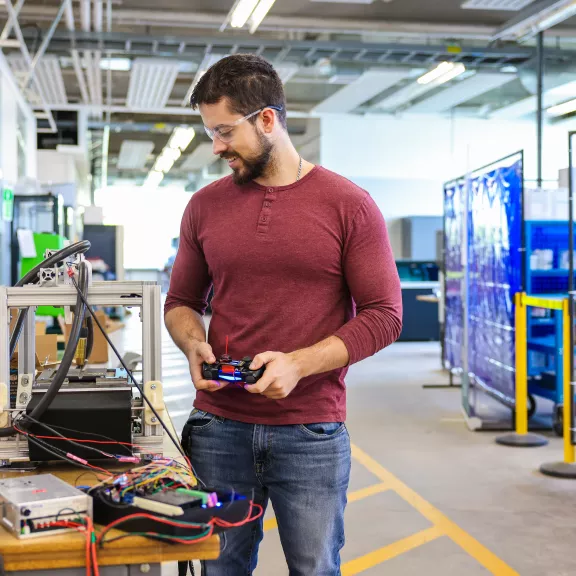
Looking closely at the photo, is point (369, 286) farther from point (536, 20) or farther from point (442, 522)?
point (536, 20)

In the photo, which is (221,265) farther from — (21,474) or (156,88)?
(156,88)

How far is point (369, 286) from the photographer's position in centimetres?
162

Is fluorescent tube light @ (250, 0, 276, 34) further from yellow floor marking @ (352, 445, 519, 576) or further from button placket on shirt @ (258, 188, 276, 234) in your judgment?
button placket on shirt @ (258, 188, 276, 234)

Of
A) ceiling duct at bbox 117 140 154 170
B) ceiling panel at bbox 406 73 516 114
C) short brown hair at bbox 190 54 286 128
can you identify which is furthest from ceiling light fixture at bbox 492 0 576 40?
ceiling duct at bbox 117 140 154 170

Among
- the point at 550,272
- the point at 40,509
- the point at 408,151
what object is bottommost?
the point at 40,509

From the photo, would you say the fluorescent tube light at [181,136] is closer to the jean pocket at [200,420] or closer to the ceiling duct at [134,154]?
the ceiling duct at [134,154]

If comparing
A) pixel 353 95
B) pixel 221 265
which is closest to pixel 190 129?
pixel 353 95

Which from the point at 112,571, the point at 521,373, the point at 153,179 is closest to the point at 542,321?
the point at 521,373

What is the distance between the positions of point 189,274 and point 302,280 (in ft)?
1.06

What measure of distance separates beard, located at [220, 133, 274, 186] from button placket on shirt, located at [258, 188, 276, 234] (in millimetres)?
46

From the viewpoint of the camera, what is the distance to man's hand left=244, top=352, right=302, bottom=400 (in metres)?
1.44

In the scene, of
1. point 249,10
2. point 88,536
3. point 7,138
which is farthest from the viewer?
point 7,138

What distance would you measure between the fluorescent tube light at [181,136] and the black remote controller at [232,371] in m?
13.2

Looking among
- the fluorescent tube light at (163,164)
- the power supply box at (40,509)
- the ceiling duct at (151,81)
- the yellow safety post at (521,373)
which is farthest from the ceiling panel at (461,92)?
the power supply box at (40,509)
